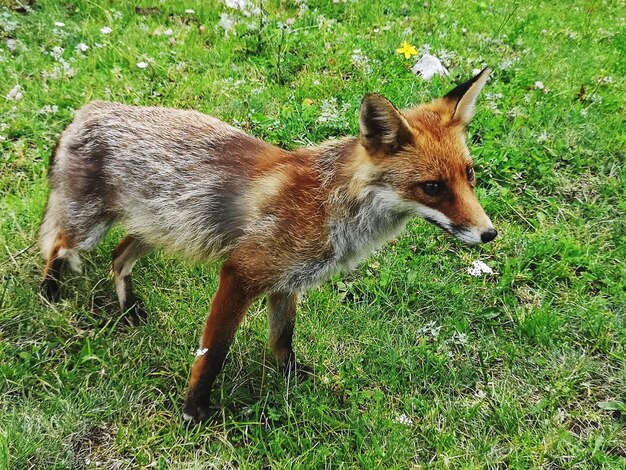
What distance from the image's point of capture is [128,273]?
4031mm

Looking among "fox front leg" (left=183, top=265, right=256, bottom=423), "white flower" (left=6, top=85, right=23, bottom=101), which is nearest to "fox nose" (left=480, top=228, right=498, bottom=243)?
"fox front leg" (left=183, top=265, right=256, bottom=423)

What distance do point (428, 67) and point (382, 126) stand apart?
3679 millimetres

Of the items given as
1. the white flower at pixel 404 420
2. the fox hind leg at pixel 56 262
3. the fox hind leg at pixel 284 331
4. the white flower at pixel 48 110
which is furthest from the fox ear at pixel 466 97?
the white flower at pixel 48 110

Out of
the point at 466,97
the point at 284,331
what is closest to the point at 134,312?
the point at 284,331

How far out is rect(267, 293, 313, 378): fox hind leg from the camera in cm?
360

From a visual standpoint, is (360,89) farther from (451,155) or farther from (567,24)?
(567,24)

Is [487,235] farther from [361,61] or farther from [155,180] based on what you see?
[361,61]

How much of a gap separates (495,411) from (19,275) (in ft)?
11.6

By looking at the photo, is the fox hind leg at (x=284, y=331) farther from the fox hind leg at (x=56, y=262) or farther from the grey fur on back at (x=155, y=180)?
the fox hind leg at (x=56, y=262)

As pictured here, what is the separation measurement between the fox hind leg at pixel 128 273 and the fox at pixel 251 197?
1.7 inches

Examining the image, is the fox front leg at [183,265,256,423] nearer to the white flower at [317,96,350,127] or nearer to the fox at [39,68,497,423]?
Result: the fox at [39,68,497,423]

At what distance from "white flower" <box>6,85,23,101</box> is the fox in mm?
2062

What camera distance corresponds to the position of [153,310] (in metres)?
3.98

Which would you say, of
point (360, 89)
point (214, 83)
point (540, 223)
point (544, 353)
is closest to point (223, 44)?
point (214, 83)
